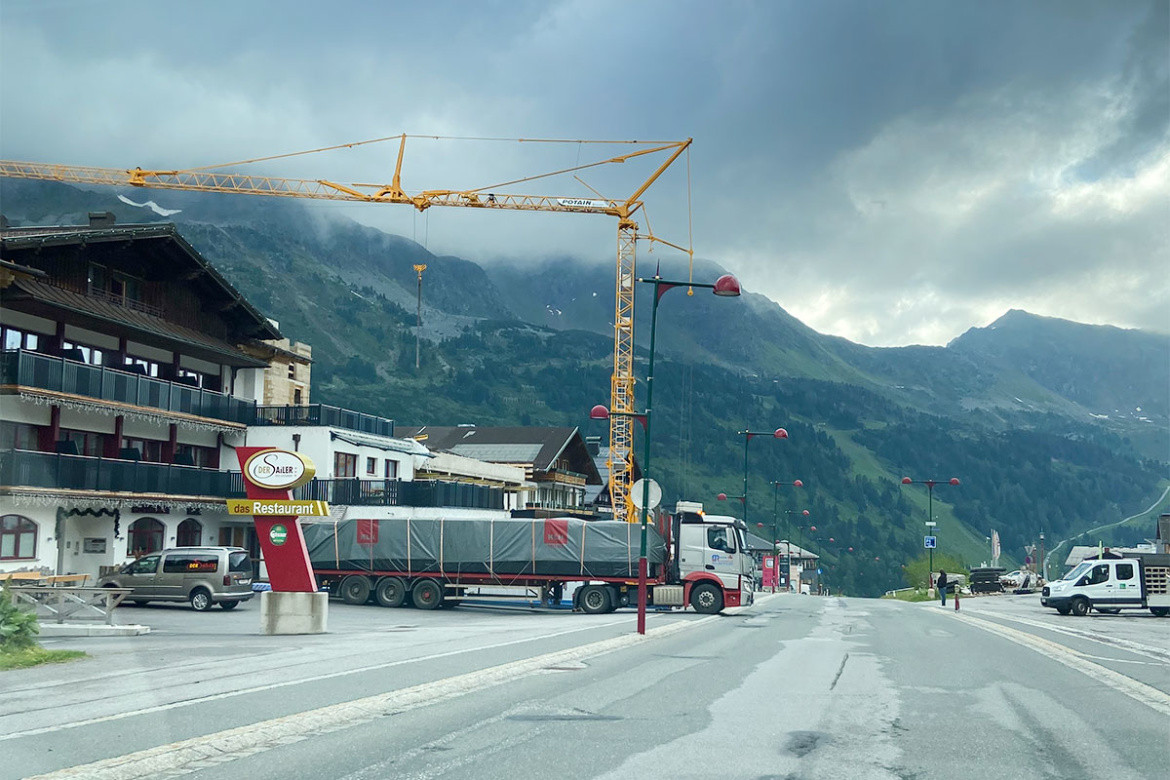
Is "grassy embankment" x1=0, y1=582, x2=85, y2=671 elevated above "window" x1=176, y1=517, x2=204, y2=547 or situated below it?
below

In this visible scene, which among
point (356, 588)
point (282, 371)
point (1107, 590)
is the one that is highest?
point (282, 371)

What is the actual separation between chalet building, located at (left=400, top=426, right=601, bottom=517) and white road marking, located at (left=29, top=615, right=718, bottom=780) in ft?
199

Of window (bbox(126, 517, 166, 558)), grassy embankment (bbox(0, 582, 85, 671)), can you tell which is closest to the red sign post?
grassy embankment (bbox(0, 582, 85, 671))

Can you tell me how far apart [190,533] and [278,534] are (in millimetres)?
22136

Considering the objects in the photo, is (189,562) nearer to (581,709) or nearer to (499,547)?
(499,547)

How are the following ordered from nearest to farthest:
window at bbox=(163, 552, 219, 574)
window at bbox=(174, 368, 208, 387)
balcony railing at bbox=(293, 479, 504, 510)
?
window at bbox=(163, 552, 219, 574) → window at bbox=(174, 368, 208, 387) → balcony railing at bbox=(293, 479, 504, 510)

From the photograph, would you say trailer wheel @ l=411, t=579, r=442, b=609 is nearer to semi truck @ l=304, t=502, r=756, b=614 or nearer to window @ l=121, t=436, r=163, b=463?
semi truck @ l=304, t=502, r=756, b=614

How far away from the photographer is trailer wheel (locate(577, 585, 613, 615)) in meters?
35.5

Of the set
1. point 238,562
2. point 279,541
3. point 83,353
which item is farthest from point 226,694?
point 83,353

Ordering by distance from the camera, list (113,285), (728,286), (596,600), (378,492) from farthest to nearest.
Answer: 1. (378,492)
2. (113,285)
3. (596,600)
4. (728,286)

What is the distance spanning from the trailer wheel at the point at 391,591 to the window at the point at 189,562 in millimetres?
5686

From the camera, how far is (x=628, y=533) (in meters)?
34.8

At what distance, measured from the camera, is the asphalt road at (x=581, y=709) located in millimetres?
9320

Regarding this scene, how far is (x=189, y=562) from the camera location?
108 ft
